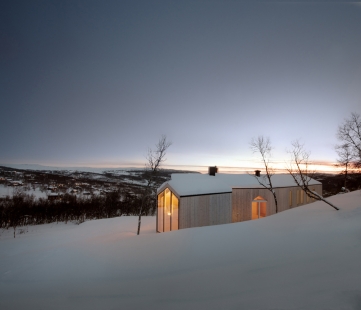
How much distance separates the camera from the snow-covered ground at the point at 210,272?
2879 mm

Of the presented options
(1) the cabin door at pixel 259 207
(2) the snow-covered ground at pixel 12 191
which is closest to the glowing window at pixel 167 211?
(1) the cabin door at pixel 259 207

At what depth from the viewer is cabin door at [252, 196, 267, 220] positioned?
15.9 meters

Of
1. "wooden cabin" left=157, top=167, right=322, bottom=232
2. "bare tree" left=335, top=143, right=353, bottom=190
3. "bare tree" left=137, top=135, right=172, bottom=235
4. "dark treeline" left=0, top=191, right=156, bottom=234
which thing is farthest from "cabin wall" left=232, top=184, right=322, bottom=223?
"dark treeline" left=0, top=191, right=156, bottom=234

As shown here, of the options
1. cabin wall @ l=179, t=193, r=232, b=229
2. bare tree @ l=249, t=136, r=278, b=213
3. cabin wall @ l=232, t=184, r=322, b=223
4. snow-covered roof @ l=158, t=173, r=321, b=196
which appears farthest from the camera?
bare tree @ l=249, t=136, r=278, b=213

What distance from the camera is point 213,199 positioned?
519 inches

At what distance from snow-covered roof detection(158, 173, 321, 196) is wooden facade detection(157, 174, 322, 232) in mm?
229

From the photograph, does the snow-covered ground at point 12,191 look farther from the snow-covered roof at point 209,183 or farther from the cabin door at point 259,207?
the cabin door at point 259,207

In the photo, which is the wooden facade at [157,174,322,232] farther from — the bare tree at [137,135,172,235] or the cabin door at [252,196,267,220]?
the bare tree at [137,135,172,235]

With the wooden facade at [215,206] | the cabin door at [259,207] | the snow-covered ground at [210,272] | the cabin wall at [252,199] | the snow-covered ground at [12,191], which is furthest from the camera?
the snow-covered ground at [12,191]

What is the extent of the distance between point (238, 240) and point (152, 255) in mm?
2930

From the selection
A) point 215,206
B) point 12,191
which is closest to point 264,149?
point 215,206

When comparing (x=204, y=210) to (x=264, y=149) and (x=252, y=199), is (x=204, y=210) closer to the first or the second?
(x=252, y=199)

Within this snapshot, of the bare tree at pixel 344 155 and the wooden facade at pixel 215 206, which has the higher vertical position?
the bare tree at pixel 344 155

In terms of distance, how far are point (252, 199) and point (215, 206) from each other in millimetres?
4708
